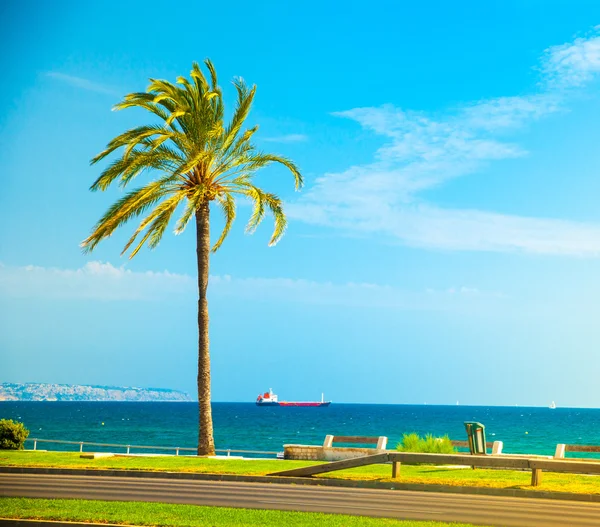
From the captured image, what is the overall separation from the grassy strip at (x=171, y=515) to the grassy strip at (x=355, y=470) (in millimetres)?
8227

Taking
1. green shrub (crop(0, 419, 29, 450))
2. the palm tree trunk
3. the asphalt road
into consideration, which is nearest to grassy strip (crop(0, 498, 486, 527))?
the asphalt road

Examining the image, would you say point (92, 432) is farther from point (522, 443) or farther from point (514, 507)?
point (514, 507)

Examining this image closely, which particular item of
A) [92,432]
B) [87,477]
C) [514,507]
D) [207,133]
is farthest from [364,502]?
[92,432]

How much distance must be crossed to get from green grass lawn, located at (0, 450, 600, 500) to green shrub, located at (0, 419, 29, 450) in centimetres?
255

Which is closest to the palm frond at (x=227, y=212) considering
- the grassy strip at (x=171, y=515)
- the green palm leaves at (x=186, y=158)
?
the green palm leaves at (x=186, y=158)

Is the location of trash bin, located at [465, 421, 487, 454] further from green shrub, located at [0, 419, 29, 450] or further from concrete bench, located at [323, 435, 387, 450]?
green shrub, located at [0, 419, 29, 450]

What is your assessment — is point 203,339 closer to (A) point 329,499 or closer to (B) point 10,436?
(B) point 10,436

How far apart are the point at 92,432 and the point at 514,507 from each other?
97773 millimetres

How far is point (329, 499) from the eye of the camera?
715 inches

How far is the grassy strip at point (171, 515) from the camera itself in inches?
519

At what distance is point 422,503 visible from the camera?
58.0 ft

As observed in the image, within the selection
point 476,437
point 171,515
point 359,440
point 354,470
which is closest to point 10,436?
point 359,440

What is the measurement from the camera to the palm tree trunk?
100 feet

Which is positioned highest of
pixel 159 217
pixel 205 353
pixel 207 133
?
pixel 207 133
